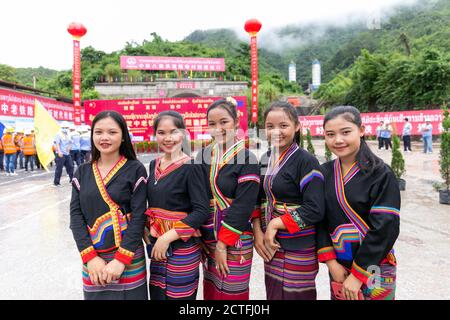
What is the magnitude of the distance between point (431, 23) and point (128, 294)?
161ft

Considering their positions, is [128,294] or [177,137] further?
[177,137]

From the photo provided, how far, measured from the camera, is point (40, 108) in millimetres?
8203

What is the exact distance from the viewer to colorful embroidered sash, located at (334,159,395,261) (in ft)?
4.94

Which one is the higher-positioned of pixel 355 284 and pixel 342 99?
pixel 342 99

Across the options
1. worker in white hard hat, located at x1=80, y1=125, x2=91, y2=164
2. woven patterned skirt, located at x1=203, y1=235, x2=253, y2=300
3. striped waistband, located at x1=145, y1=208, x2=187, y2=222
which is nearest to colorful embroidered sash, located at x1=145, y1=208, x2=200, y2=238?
striped waistband, located at x1=145, y1=208, x2=187, y2=222

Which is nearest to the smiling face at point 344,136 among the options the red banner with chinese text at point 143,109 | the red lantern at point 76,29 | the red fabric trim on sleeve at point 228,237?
the red fabric trim on sleeve at point 228,237

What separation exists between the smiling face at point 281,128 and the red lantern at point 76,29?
13374mm

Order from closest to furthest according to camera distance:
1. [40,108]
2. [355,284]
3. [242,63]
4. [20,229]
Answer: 1. [355,284]
2. [20,229]
3. [40,108]
4. [242,63]

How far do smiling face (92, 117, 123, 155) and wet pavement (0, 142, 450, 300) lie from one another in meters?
1.47

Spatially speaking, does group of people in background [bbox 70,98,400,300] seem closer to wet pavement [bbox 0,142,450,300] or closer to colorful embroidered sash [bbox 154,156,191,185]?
colorful embroidered sash [bbox 154,156,191,185]

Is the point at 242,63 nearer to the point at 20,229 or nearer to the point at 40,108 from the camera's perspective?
the point at 40,108

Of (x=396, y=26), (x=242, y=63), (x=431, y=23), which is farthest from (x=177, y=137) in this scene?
(x=396, y=26)

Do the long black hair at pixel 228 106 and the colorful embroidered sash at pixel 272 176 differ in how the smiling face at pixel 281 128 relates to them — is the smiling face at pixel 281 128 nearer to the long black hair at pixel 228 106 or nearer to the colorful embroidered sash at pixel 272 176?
the colorful embroidered sash at pixel 272 176

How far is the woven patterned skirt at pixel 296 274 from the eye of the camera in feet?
5.38
